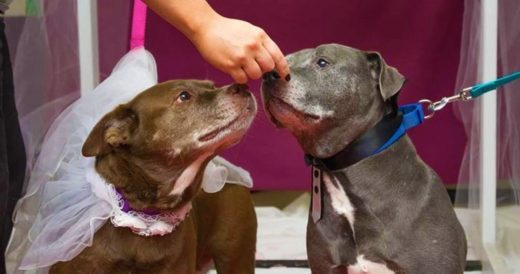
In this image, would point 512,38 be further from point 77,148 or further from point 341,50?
point 77,148

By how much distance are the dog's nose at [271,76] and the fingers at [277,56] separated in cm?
2

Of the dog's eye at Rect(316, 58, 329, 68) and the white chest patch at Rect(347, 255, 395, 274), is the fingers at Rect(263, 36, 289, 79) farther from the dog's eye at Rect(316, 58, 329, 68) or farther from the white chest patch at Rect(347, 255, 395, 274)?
the white chest patch at Rect(347, 255, 395, 274)

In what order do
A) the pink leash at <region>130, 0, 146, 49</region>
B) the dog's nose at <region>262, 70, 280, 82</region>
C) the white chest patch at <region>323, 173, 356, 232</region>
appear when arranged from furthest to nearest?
the pink leash at <region>130, 0, 146, 49</region>, the white chest patch at <region>323, 173, 356, 232</region>, the dog's nose at <region>262, 70, 280, 82</region>

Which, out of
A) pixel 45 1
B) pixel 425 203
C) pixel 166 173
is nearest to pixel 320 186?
pixel 425 203

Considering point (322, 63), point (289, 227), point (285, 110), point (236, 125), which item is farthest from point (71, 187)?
point (289, 227)

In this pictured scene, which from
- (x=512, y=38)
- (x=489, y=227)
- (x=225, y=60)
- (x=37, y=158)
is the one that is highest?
(x=225, y=60)

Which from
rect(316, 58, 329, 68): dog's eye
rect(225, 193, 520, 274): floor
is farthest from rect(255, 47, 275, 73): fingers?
rect(225, 193, 520, 274): floor

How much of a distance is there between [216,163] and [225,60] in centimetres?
61

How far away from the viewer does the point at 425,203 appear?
1880 mm

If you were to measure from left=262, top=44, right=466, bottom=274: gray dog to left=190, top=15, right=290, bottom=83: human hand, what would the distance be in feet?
0.60

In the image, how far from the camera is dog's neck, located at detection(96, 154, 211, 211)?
73.4 inches

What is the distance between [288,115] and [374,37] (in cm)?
153

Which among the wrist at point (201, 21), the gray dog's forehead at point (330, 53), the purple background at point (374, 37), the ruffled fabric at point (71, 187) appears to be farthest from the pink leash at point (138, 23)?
the purple background at point (374, 37)

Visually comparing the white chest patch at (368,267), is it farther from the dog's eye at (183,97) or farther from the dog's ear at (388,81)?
the dog's eye at (183,97)
